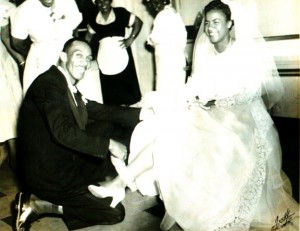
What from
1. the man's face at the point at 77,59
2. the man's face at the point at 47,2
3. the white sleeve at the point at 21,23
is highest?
the man's face at the point at 47,2

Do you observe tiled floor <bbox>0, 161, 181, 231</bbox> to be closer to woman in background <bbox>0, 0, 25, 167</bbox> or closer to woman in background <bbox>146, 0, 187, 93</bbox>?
woman in background <bbox>0, 0, 25, 167</bbox>

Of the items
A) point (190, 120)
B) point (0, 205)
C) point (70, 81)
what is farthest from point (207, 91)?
point (0, 205)

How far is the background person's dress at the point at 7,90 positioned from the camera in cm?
297

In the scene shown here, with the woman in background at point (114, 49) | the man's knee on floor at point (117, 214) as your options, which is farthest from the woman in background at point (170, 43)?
the man's knee on floor at point (117, 214)

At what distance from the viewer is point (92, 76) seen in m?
3.60

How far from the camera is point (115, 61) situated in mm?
3492

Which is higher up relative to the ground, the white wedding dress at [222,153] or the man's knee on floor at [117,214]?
the white wedding dress at [222,153]

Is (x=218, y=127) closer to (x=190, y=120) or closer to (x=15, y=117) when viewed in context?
(x=190, y=120)

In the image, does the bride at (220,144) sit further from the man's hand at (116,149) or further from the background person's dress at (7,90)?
the background person's dress at (7,90)

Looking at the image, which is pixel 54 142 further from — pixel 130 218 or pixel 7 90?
pixel 7 90

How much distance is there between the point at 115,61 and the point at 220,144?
1.93m

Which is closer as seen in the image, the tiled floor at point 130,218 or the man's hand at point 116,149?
the man's hand at point 116,149

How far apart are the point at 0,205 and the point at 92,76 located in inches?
62.6

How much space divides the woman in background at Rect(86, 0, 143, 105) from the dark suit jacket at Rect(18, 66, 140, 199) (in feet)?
5.18
